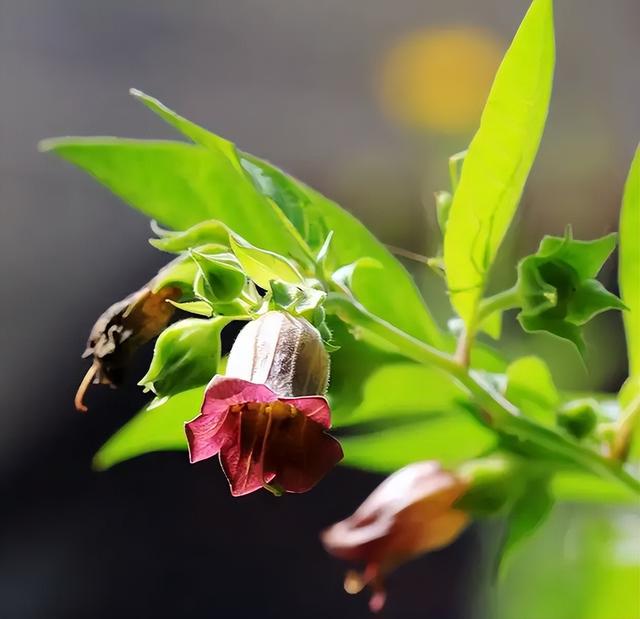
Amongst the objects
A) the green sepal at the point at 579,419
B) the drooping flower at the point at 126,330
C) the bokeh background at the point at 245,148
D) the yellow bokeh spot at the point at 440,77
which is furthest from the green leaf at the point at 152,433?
the yellow bokeh spot at the point at 440,77

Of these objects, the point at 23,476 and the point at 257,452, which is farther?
the point at 23,476

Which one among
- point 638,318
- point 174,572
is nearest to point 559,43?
point 174,572

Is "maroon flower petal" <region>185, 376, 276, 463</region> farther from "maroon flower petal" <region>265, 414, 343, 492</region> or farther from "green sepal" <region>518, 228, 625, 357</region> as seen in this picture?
"green sepal" <region>518, 228, 625, 357</region>

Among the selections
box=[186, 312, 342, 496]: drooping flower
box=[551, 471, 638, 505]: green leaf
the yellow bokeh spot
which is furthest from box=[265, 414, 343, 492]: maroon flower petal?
the yellow bokeh spot

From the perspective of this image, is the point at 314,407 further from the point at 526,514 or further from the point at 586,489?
the point at 586,489

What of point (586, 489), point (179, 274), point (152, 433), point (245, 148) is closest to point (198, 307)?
point (179, 274)

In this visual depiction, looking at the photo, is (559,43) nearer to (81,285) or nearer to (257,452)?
(81,285)
